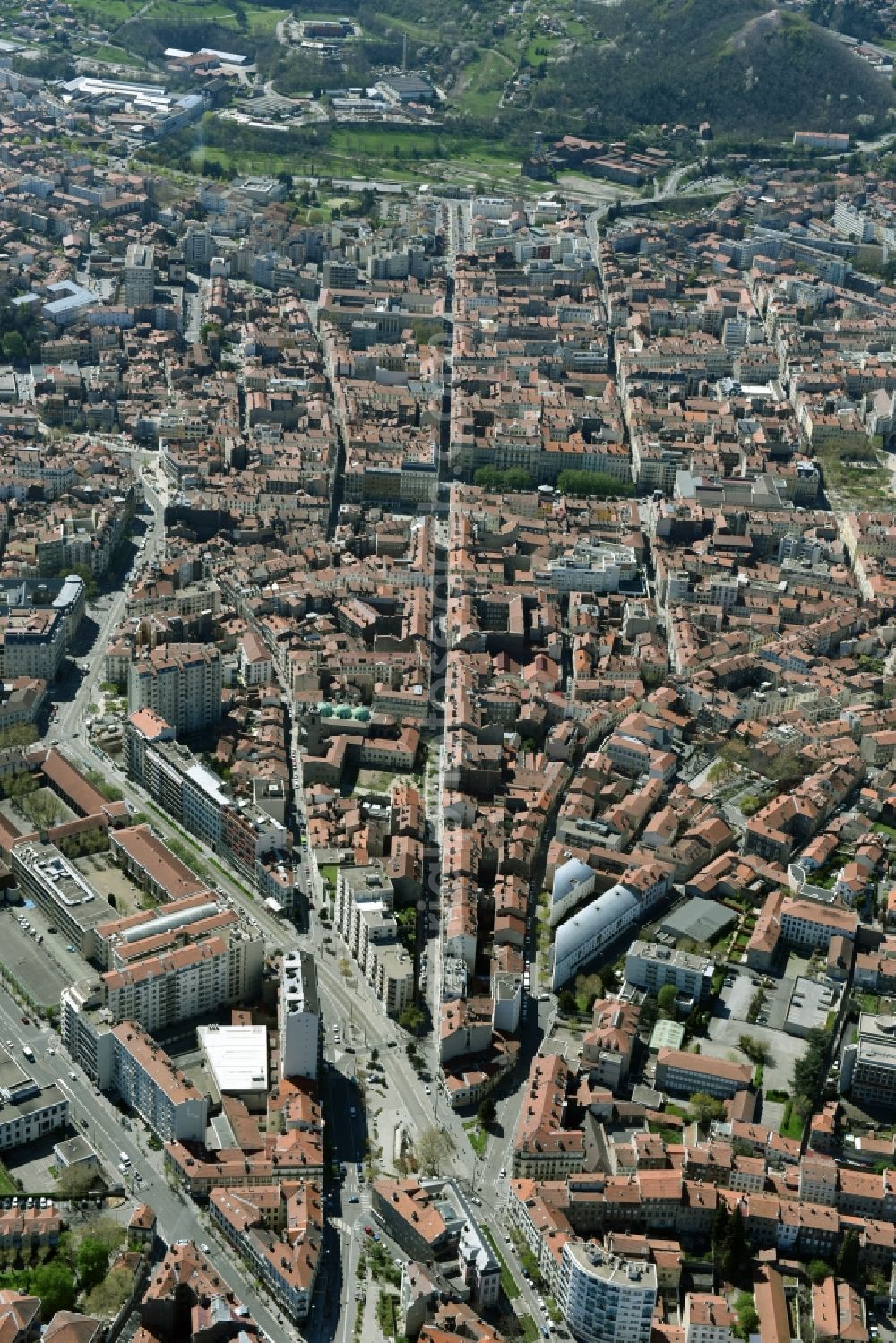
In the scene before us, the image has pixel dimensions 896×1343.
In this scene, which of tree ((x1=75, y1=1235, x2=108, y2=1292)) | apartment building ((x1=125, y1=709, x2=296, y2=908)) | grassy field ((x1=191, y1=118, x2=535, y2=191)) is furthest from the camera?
grassy field ((x1=191, y1=118, x2=535, y2=191))

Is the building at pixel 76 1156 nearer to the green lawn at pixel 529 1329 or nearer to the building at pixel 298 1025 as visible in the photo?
the building at pixel 298 1025

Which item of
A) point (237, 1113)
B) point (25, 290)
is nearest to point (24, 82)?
point (25, 290)

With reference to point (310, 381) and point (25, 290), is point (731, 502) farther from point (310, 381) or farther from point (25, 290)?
point (25, 290)

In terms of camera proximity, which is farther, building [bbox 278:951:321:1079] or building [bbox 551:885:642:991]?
building [bbox 551:885:642:991]

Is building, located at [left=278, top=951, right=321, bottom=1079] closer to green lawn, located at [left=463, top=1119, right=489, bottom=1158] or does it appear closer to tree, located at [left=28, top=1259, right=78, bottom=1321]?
green lawn, located at [left=463, top=1119, right=489, bottom=1158]

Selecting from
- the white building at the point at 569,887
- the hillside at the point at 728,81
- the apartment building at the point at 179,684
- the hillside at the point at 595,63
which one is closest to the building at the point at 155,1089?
the white building at the point at 569,887

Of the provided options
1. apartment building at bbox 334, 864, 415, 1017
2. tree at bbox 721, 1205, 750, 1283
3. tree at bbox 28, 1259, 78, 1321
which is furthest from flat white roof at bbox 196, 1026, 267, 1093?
tree at bbox 721, 1205, 750, 1283
